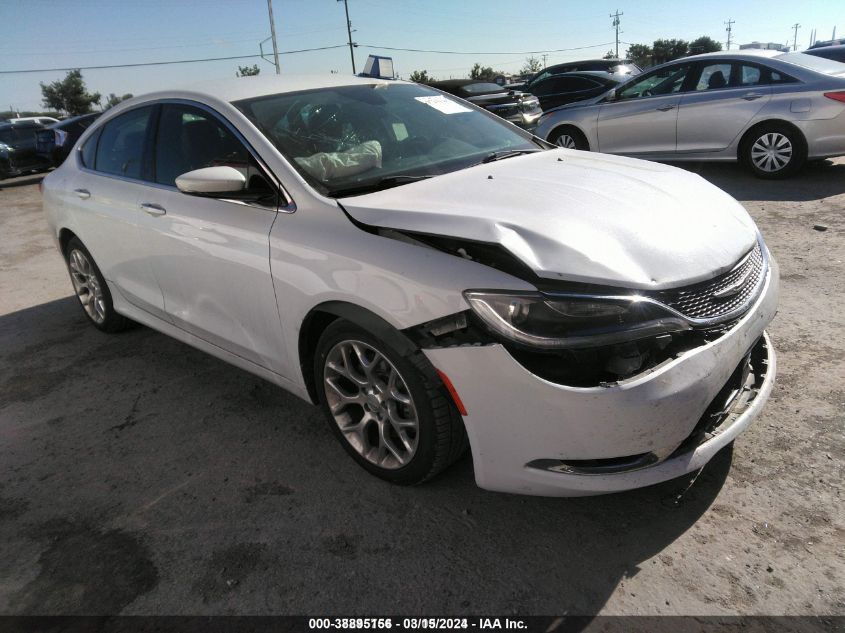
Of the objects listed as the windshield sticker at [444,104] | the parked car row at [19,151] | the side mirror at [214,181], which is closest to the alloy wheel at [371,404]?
the side mirror at [214,181]

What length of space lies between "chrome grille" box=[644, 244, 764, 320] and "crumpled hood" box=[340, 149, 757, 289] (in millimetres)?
36

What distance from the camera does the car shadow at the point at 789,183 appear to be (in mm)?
7062

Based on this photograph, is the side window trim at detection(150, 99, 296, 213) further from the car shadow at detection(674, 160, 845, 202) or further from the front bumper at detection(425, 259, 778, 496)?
the car shadow at detection(674, 160, 845, 202)

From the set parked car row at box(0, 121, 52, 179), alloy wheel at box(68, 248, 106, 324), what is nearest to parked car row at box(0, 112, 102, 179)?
parked car row at box(0, 121, 52, 179)

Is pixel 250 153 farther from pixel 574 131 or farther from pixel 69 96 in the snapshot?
pixel 69 96

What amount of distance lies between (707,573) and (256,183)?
240 cm

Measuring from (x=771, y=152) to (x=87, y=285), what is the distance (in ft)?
24.6

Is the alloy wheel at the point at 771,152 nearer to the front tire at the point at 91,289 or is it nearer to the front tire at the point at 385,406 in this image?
the front tire at the point at 385,406

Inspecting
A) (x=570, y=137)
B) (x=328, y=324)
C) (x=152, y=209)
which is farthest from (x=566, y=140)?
(x=328, y=324)

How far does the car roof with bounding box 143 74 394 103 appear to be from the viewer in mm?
3289

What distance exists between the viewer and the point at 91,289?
4672 mm

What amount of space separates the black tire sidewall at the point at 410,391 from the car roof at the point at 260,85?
1.44m

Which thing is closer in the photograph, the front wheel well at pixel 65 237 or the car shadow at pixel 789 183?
the front wheel well at pixel 65 237

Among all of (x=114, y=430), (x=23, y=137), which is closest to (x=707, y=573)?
(x=114, y=430)
